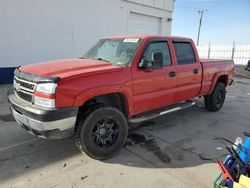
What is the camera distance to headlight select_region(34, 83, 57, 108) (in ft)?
10.0

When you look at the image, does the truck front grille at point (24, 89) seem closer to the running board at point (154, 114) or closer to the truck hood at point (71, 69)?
the truck hood at point (71, 69)

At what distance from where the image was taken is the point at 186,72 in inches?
198

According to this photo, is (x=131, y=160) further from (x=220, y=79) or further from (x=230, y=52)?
(x=230, y=52)

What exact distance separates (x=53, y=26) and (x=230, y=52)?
1741cm

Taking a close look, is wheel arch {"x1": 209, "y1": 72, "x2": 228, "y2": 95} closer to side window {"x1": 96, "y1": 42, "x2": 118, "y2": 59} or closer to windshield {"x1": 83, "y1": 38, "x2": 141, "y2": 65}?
windshield {"x1": 83, "y1": 38, "x2": 141, "y2": 65}

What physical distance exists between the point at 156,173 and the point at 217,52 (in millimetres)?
21906

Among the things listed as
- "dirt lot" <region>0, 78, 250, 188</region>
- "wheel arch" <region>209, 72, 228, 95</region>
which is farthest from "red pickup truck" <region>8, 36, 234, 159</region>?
"wheel arch" <region>209, 72, 228, 95</region>

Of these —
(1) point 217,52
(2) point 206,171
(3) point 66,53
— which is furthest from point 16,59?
(1) point 217,52

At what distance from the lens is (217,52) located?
22.8 m

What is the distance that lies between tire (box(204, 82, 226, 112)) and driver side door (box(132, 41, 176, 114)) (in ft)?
6.23

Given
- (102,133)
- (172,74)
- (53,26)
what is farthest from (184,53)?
(53,26)

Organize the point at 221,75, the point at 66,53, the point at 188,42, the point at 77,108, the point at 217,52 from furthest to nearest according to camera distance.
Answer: the point at 217,52, the point at 66,53, the point at 221,75, the point at 188,42, the point at 77,108

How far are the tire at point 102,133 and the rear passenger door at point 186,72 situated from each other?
173 centimetres

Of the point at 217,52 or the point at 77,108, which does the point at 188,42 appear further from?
the point at 217,52
